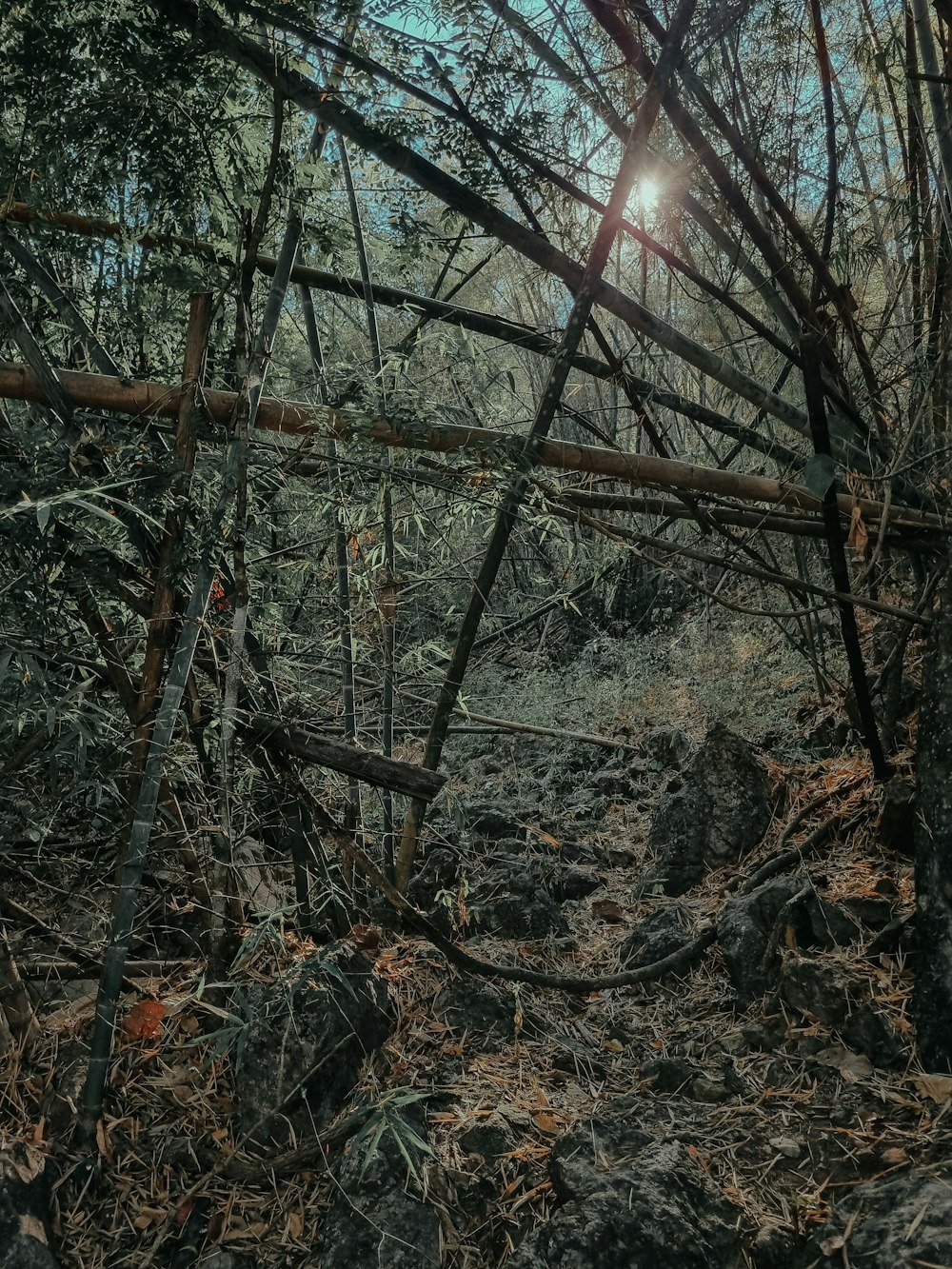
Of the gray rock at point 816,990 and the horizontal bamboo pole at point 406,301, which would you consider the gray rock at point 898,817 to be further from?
the horizontal bamboo pole at point 406,301

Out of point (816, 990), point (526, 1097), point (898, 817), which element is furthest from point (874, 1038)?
point (526, 1097)

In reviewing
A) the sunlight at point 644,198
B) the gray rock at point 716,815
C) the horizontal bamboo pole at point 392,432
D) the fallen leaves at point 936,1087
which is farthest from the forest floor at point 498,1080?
the sunlight at point 644,198

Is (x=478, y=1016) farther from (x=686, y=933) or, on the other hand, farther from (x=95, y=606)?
(x=95, y=606)

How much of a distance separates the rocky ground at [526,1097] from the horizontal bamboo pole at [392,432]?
855 mm

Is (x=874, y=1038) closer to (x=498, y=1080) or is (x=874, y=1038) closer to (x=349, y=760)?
(x=498, y=1080)

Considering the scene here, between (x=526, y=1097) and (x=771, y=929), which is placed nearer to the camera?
(x=526, y=1097)

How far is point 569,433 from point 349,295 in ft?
13.9

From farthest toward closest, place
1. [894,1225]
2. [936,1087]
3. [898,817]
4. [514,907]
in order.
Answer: [514,907] → [898,817] → [936,1087] → [894,1225]

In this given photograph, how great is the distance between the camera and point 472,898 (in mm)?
2482

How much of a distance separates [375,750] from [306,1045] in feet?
2.07

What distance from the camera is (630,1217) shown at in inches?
58.1

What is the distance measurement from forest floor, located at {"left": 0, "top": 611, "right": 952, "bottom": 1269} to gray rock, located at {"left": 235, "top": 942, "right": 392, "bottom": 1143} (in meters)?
0.04

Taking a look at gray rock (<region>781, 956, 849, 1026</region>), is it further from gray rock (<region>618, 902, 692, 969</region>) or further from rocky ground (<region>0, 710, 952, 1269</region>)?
gray rock (<region>618, 902, 692, 969</region>)

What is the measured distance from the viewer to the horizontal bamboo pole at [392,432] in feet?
5.39
